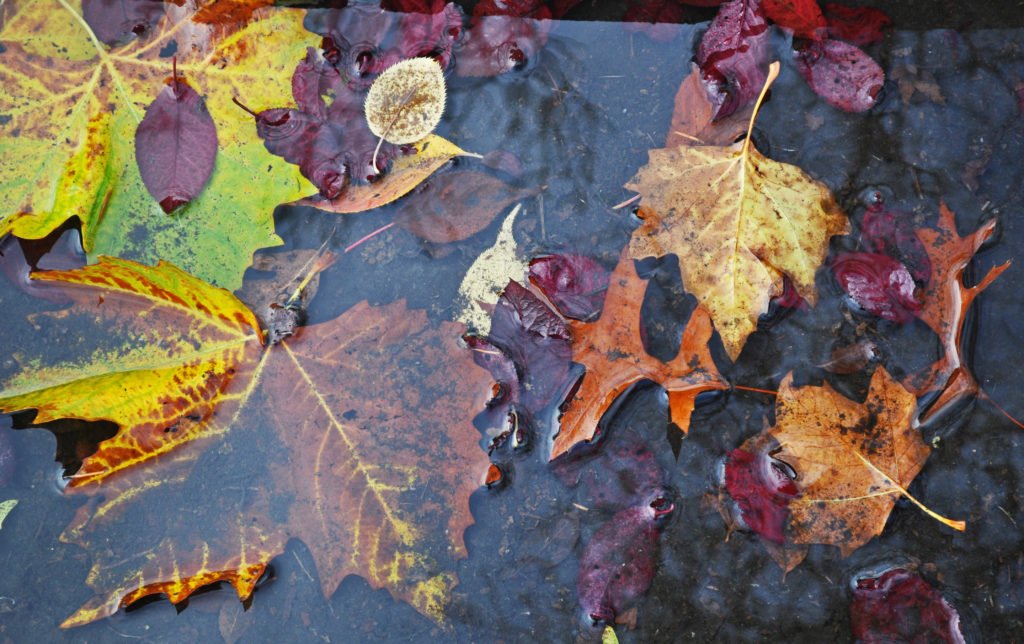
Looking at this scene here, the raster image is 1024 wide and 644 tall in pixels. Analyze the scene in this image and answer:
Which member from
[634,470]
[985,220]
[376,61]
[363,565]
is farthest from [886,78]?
[363,565]

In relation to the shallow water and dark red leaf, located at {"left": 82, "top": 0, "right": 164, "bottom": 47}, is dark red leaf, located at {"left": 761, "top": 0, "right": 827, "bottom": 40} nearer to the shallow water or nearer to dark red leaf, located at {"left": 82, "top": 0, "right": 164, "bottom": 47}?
the shallow water

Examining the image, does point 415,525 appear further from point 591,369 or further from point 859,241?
point 859,241

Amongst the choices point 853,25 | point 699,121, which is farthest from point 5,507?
point 853,25

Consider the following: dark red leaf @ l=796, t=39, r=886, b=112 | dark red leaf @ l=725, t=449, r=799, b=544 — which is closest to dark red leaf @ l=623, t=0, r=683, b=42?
dark red leaf @ l=796, t=39, r=886, b=112

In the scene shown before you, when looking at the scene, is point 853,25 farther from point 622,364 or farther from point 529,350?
point 529,350

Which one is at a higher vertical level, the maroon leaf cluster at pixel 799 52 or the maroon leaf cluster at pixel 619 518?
the maroon leaf cluster at pixel 799 52

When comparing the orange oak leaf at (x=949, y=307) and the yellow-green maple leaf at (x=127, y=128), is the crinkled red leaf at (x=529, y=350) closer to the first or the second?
the yellow-green maple leaf at (x=127, y=128)

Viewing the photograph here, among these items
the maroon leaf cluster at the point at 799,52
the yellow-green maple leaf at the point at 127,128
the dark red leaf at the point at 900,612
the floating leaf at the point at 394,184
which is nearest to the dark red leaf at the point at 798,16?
the maroon leaf cluster at the point at 799,52
